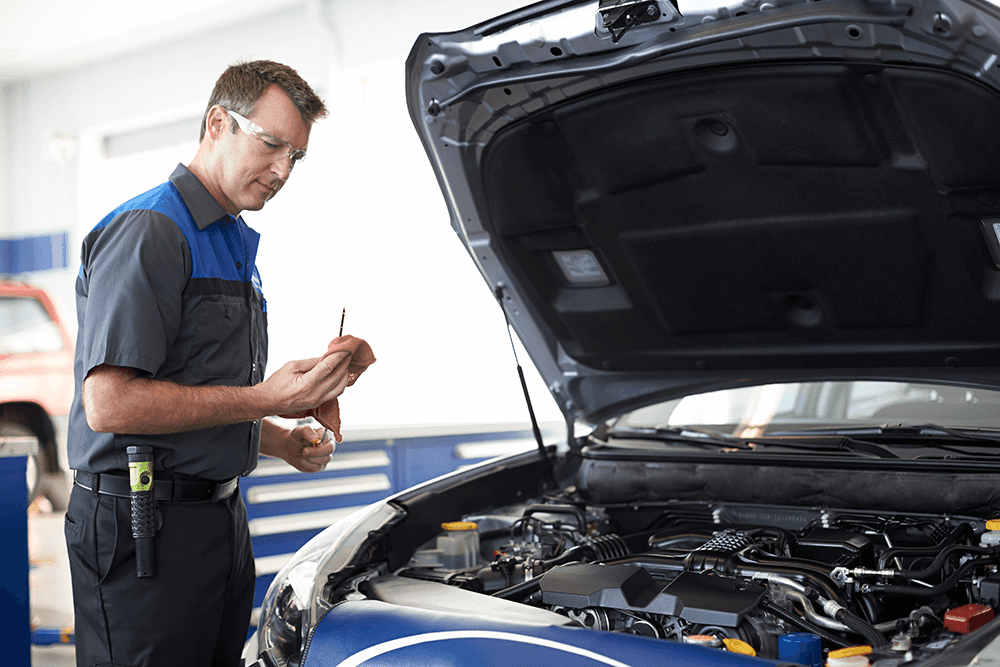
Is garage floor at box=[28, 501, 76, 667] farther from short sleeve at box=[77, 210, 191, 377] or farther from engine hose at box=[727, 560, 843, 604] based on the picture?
engine hose at box=[727, 560, 843, 604]

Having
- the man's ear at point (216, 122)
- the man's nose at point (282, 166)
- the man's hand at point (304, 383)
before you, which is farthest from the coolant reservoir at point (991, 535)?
the man's ear at point (216, 122)

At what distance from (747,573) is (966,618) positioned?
15.4 inches

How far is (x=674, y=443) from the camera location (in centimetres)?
222

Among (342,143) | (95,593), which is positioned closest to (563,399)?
(95,593)

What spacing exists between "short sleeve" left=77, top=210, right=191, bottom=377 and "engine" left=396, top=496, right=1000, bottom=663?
0.74m

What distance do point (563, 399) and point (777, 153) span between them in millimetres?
982

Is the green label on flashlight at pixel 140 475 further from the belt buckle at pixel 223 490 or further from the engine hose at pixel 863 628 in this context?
the engine hose at pixel 863 628

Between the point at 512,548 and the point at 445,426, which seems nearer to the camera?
the point at 512,548

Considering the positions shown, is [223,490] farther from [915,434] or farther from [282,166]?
[915,434]

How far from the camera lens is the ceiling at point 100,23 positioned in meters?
6.91

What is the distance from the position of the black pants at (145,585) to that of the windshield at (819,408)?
1.17 meters

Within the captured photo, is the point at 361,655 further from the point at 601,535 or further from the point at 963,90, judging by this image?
the point at 963,90

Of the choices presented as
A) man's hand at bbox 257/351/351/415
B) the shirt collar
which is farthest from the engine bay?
the shirt collar

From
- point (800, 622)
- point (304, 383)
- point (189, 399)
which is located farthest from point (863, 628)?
point (189, 399)
